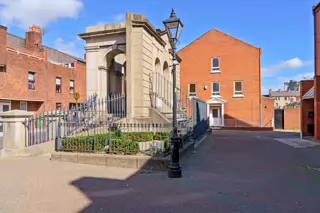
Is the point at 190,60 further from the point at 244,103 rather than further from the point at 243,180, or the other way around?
the point at 243,180

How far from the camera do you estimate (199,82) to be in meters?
31.4

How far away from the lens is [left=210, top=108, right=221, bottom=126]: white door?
100.0 feet

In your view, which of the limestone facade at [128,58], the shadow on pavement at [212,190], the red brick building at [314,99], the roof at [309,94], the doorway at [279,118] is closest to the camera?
the shadow on pavement at [212,190]

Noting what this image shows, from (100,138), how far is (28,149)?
2843 mm

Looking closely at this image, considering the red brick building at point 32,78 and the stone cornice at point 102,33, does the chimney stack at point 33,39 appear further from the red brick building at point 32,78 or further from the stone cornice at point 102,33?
the stone cornice at point 102,33

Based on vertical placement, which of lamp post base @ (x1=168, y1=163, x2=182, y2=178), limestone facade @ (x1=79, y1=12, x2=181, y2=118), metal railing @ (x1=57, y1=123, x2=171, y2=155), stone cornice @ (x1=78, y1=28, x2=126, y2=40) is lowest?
lamp post base @ (x1=168, y1=163, x2=182, y2=178)

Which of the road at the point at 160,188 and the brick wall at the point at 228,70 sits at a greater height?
the brick wall at the point at 228,70

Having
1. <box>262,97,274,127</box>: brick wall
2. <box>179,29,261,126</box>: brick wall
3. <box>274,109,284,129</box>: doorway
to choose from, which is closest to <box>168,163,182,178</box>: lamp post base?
<box>179,29,261,126</box>: brick wall

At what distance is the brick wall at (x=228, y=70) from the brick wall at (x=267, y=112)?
2.91 ft

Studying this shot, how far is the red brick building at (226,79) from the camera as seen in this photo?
1156 inches

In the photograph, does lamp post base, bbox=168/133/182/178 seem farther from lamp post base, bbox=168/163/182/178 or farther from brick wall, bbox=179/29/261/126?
brick wall, bbox=179/29/261/126

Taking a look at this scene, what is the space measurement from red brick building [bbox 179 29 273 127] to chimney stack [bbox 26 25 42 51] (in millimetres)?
17822

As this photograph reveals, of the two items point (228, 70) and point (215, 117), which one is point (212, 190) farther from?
point (228, 70)

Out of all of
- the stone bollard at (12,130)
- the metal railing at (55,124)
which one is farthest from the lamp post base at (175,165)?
the stone bollard at (12,130)
